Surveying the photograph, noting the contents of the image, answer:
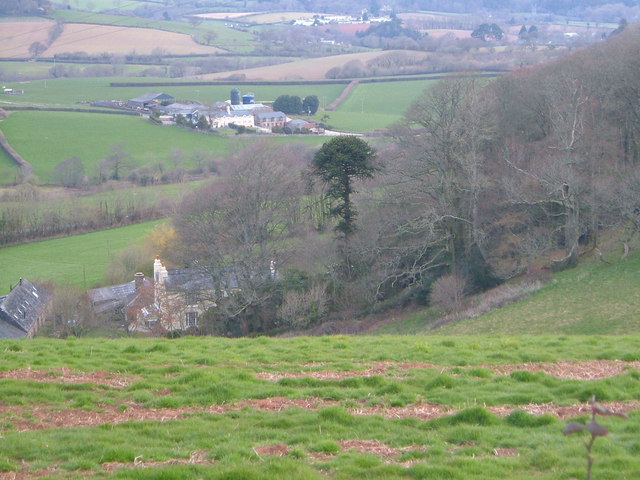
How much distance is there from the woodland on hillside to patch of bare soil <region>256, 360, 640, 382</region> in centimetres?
1727

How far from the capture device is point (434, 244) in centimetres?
3512

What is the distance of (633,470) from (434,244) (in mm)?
27373

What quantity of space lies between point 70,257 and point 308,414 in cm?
3985

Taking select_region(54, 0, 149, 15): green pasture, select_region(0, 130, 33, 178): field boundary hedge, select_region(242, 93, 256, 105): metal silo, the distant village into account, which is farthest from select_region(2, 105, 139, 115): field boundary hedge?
select_region(54, 0, 149, 15): green pasture

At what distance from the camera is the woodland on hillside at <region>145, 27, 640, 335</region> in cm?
3306

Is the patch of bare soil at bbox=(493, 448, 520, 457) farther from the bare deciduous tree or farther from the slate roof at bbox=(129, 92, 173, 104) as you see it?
the slate roof at bbox=(129, 92, 173, 104)

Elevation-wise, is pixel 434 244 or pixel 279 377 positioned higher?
pixel 279 377

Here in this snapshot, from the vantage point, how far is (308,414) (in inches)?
409

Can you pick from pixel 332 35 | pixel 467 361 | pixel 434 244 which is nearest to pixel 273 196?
pixel 434 244

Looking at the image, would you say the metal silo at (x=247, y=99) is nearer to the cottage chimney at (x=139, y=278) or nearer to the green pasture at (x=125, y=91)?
the green pasture at (x=125, y=91)

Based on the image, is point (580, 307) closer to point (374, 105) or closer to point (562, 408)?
point (562, 408)

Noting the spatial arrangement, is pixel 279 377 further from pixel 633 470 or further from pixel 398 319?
pixel 398 319

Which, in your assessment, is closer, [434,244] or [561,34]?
[434,244]

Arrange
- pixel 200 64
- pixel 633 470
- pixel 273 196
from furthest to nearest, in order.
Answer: pixel 200 64, pixel 273 196, pixel 633 470
